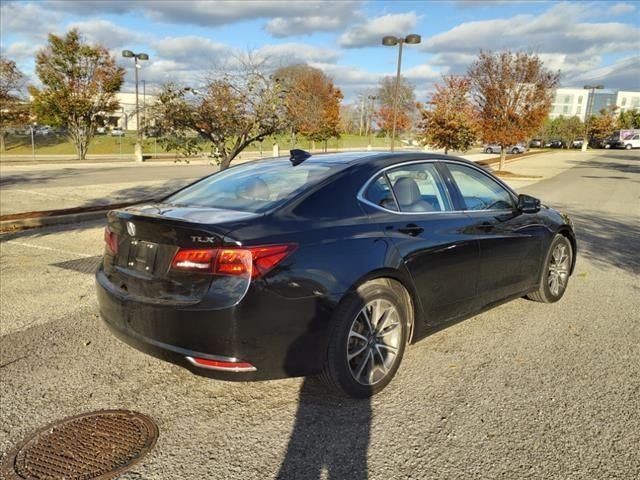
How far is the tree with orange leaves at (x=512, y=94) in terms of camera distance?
21031mm

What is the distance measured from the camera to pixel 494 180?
459 cm

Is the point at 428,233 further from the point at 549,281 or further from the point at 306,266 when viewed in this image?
the point at 549,281

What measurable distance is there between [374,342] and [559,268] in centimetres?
286

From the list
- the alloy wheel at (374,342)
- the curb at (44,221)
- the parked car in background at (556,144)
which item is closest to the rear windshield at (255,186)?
the alloy wheel at (374,342)

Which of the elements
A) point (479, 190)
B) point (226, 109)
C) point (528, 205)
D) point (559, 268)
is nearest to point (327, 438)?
point (479, 190)

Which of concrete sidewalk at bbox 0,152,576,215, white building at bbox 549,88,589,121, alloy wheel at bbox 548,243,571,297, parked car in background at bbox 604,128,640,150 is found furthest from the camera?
white building at bbox 549,88,589,121

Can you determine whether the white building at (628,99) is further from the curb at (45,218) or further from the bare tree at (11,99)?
the curb at (45,218)

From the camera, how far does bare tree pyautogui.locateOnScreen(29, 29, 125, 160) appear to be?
29750mm

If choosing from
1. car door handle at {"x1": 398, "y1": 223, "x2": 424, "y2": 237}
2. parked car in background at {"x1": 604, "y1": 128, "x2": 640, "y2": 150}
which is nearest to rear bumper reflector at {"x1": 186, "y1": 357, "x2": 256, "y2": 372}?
car door handle at {"x1": 398, "y1": 223, "x2": 424, "y2": 237}

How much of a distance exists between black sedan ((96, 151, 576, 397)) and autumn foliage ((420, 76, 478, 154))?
20676mm

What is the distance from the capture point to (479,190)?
4406 mm

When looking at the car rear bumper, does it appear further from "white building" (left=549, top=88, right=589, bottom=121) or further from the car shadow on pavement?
"white building" (left=549, top=88, right=589, bottom=121)

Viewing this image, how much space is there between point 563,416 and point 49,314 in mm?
4273

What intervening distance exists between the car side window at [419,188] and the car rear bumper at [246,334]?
44.1 inches
